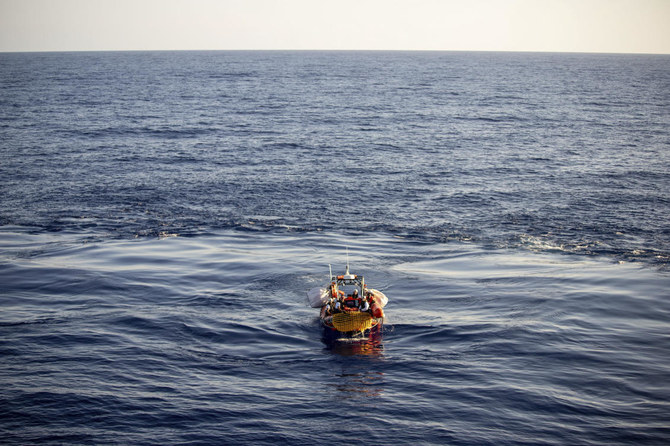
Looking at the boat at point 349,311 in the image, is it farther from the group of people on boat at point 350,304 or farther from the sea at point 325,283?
the sea at point 325,283

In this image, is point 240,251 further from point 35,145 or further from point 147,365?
point 35,145

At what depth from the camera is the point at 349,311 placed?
95.8 ft

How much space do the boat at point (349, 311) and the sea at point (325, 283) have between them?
1.97 ft

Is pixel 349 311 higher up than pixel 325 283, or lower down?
higher up

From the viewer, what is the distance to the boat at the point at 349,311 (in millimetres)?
28641

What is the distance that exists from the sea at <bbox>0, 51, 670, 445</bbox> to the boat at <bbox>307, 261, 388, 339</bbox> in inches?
23.6

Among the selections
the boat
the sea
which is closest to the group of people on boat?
the boat

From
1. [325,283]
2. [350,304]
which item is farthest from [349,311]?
[325,283]

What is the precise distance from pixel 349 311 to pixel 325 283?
7225 millimetres

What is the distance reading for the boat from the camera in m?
28.6

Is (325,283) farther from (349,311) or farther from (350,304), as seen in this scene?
(349,311)

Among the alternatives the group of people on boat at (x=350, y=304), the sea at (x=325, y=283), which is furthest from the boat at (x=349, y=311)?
the sea at (x=325, y=283)

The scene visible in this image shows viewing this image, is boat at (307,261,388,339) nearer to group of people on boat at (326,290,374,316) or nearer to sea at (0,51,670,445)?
group of people on boat at (326,290,374,316)

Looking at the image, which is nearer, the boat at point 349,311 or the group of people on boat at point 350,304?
the boat at point 349,311
